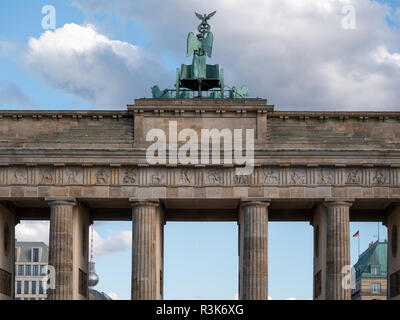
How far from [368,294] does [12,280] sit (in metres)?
68.5

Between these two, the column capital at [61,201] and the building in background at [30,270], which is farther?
the building in background at [30,270]

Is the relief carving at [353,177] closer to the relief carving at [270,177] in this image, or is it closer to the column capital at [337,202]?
the column capital at [337,202]

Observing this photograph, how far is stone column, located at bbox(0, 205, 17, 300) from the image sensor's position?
61.0 metres

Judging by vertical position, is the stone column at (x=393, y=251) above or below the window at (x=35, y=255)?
below

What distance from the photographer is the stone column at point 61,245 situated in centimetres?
5803

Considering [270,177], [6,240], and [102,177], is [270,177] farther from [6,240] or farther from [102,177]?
[6,240]

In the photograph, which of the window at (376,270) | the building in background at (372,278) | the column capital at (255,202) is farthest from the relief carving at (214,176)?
the window at (376,270)

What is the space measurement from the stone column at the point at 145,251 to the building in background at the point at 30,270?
4147 inches

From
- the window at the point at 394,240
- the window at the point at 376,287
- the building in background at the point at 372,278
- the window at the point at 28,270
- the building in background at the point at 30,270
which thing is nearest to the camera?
the window at the point at 394,240

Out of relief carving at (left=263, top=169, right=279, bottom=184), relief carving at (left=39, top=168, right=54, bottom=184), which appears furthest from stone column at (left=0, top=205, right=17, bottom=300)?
relief carving at (left=263, top=169, right=279, bottom=184)

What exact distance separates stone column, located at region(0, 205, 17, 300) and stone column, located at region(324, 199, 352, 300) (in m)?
20.7

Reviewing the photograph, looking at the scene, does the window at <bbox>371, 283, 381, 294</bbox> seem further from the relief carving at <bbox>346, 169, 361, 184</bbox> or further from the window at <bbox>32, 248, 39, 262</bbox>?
the window at <bbox>32, 248, 39, 262</bbox>
